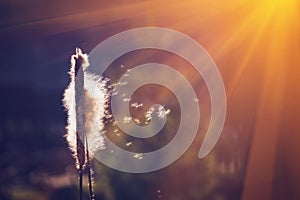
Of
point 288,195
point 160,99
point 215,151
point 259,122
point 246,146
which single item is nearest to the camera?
point 288,195

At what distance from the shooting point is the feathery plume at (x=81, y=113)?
6.92 metres

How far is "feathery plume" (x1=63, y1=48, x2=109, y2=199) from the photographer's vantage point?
22.7 feet

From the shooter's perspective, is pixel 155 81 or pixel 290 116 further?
pixel 155 81

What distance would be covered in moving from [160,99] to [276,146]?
382 centimetres

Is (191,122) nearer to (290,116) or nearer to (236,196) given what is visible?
(236,196)

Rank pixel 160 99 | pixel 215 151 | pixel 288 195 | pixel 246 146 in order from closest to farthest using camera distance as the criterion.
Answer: pixel 288 195
pixel 246 146
pixel 215 151
pixel 160 99

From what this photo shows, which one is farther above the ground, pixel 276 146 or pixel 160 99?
pixel 160 99

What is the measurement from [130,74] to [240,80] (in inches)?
113

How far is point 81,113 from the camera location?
300 inches

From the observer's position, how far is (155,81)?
11859 mm

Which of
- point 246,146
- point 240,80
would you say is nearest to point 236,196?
point 246,146

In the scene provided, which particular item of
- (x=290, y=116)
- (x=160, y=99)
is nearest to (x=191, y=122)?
(x=160, y=99)

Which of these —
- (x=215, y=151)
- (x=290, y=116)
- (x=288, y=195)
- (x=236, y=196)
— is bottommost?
(x=288, y=195)

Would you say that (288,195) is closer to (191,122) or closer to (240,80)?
(240,80)
